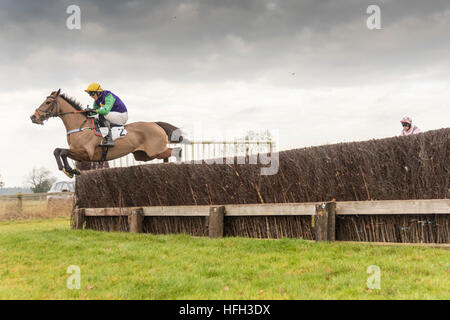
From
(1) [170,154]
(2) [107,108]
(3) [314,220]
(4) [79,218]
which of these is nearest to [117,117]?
(2) [107,108]

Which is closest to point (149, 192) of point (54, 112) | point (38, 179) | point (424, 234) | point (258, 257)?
point (54, 112)

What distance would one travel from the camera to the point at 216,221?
349 inches

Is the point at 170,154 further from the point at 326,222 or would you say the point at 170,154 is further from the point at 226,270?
the point at 226,270

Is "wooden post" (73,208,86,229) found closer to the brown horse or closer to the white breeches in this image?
the brown horse

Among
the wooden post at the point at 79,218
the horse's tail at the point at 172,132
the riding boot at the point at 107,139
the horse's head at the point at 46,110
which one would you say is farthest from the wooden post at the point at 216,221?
the horse's head at the point at 46,110

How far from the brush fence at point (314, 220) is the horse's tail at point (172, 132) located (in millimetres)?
2901

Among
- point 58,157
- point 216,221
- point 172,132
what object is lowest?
point 216,221

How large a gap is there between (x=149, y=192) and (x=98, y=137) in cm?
200

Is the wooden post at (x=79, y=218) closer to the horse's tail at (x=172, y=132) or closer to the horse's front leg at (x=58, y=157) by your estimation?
the horse's front leg at (x=58, y=157)

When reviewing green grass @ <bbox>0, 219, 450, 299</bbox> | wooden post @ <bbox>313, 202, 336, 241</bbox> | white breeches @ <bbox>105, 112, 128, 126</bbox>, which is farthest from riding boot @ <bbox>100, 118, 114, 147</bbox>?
wooden post @ <bbox>313, 202, 336, 241</bbox>

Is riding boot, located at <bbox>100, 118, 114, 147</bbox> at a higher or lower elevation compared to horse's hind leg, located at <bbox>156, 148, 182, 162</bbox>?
higher

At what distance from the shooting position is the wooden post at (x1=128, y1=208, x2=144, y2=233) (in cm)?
1064

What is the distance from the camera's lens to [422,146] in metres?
6.71

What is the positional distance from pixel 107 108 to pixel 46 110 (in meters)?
1.60
